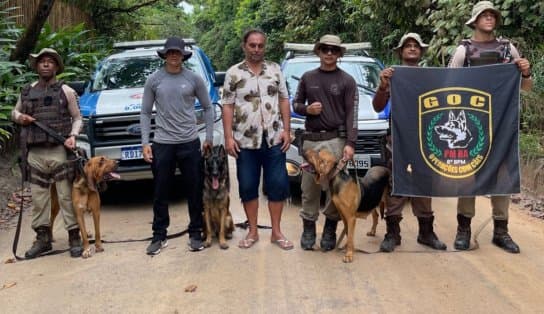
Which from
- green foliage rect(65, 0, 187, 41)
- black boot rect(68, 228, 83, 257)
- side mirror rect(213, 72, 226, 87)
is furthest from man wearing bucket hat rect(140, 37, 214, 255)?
green foliage rect(65, 0, 187, 41)

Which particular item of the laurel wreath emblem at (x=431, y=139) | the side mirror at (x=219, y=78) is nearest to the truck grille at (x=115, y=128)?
the side mirror at (x=219, y=78)

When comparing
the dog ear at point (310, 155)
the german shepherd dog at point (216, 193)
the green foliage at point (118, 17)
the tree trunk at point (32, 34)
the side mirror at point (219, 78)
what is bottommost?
the german shepherd dog at point (216, 193)

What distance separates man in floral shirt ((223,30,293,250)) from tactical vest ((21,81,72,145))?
1577 mm

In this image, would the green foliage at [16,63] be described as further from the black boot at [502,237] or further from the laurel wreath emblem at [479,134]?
the black boot at [502,237]

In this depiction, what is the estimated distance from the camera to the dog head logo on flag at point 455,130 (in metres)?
5.23

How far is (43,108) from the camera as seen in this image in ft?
17.4

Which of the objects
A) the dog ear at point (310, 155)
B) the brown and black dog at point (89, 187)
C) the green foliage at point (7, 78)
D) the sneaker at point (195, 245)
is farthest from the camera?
the green foliage at point (7, 78)

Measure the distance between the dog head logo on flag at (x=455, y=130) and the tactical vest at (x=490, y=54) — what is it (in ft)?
0.97

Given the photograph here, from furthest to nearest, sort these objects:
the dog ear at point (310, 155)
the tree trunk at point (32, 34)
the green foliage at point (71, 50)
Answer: the green foliage at point (71, 50)
the tree trunk at point (32, 34)
the dog ear at point (310, 155)

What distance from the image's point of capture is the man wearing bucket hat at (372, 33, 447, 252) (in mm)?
5266

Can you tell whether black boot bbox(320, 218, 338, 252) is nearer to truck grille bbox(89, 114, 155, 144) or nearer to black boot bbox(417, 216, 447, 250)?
black boot bbox(417, 216, 447, 250)

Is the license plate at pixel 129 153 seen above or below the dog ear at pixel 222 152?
below

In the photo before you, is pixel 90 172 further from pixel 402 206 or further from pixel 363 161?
pixel 363 161

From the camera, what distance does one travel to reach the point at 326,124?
5230 millimetres
